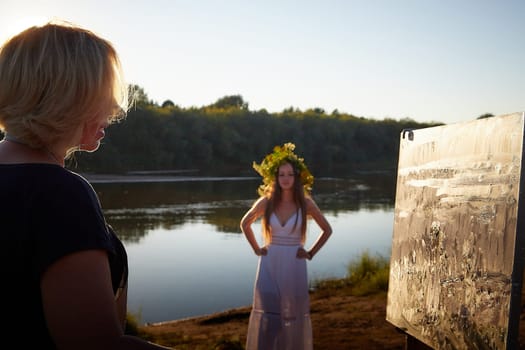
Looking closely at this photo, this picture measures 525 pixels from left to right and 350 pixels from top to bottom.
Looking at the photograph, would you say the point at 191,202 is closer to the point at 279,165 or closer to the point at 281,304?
the point at 279,165

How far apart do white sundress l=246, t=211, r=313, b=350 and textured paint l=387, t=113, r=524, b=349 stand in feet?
4.10

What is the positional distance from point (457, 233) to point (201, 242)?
42.2 feet

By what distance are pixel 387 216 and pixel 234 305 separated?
15316mm

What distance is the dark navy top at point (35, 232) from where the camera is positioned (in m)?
0.99

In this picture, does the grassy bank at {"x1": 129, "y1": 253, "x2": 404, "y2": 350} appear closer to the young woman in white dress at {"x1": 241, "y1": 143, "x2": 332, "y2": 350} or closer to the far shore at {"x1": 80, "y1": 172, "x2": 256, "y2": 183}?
the young woman in white dress at {"x1": 241, "y1": 143, "x2": 332, "y2": 350}

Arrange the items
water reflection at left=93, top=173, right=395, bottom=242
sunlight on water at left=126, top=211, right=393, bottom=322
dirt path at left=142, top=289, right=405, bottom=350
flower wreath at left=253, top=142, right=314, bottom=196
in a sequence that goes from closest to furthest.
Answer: flower wreath at left=253, top=142, right=314, bottom=196
dirt path at left=142, top=289, right=405, bottom=350
sunlight on water at left=126, top=211, right=393, bottom=322
water reflection at left=93, top=173, right=395, bottom=242

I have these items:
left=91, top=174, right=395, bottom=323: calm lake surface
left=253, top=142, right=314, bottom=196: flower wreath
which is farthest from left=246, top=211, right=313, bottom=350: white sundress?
left=91, top=174, right=395, bottom=323: calm lake surface

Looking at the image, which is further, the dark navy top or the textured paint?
the textured paint

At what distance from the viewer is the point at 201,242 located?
15.3 meters

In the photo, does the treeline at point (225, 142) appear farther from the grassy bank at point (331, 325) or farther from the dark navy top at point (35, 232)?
the dark navy top at point (35, 232)

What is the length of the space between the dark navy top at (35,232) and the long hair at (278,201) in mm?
4172

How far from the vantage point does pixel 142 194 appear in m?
29.2

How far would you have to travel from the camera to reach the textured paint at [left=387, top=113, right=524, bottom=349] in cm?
249

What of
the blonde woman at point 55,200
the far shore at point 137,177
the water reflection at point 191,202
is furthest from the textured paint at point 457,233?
the far shore at point 137,177
